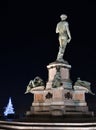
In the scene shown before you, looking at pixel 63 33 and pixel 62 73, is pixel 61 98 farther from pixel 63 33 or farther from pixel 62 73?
pixel 63 33

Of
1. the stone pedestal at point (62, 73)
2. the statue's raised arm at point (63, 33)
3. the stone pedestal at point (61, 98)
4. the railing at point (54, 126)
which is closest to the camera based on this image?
the railing at point (54, 126)

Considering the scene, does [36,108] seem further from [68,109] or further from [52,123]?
[52,123]

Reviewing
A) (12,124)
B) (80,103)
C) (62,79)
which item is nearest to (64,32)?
(62,79)

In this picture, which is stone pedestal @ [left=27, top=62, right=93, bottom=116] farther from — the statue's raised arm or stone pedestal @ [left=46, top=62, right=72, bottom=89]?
the statue's raised arm

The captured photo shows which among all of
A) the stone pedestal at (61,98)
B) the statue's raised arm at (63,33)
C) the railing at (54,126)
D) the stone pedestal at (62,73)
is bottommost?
the railing at (54,126)

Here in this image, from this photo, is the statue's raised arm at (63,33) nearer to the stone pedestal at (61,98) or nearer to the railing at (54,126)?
the stone pedestal at (61,98)

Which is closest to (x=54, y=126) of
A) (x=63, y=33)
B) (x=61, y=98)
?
(x=61, y=98)

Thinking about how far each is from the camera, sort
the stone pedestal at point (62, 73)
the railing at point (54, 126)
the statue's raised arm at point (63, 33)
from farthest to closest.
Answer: the statue's raised arm at point (63, 33) → the stone pedestal at point (62, 73) → the railing at point (54, 126)

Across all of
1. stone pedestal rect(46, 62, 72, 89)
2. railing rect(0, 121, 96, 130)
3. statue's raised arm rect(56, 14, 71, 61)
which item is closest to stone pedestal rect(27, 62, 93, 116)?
stone pedestal rect(46, 62, 72, 89)

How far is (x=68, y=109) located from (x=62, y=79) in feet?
10.8

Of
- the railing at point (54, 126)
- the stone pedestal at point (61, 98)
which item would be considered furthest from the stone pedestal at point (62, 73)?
the railing at point (54, 126)

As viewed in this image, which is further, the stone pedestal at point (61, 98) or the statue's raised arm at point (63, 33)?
the statue's raised arm at point (63, 33)

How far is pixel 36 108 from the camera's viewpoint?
26.2 metres

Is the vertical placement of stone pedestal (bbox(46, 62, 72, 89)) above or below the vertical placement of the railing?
above
